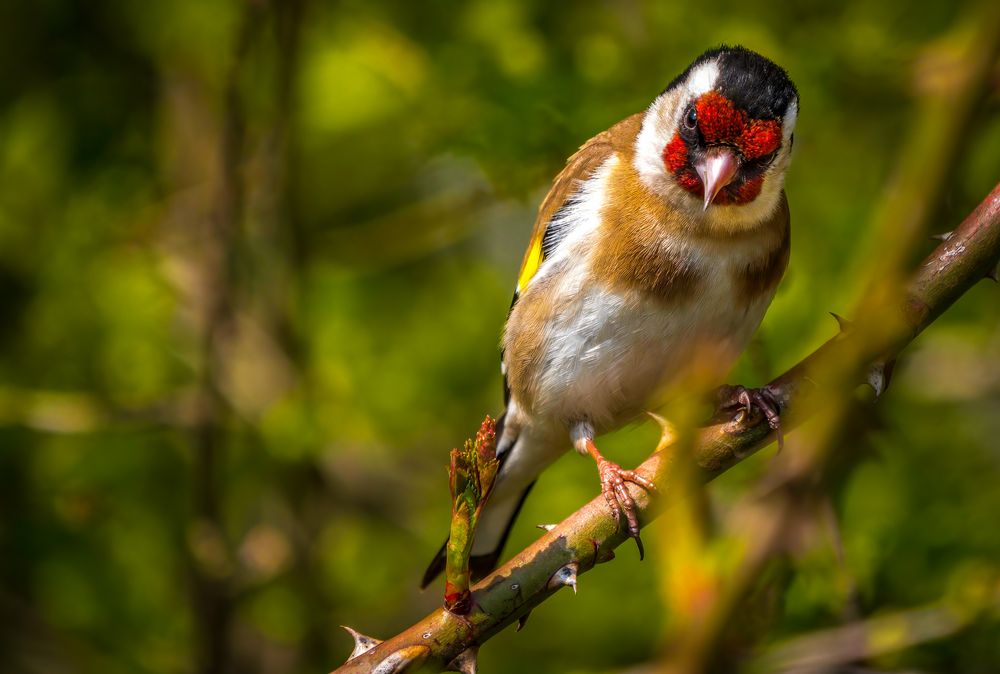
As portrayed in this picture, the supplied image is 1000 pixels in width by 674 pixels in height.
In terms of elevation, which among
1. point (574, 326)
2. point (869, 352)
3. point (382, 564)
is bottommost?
point (869, 352)

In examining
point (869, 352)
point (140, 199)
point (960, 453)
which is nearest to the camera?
point (869, 352)

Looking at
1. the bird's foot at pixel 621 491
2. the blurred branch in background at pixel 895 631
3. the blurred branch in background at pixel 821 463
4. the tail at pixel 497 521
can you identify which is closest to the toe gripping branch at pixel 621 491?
the bird's foot at pixel 621 491

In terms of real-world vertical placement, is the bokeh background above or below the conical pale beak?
above

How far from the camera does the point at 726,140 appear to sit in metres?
2.94

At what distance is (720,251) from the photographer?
10.0ft

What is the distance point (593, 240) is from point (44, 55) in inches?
104

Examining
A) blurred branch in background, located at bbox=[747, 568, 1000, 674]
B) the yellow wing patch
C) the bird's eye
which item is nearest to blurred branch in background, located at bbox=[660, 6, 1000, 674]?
blurred branch in background, located at bbox=[747, 568, 1000, 674]

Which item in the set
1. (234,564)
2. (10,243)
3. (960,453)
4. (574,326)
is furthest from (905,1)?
(10,243)

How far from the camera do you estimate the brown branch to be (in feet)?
6.63

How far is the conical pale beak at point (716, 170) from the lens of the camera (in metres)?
2.88

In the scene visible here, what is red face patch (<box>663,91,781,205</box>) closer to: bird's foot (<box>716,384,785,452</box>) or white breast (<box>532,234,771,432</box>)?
white breast (<box>532,234,771,432</box>)

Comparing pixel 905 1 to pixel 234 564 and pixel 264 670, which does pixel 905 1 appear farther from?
pixel 264 670

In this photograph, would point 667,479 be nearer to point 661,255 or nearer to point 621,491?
point 621,491

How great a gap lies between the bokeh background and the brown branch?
0.98 meters
